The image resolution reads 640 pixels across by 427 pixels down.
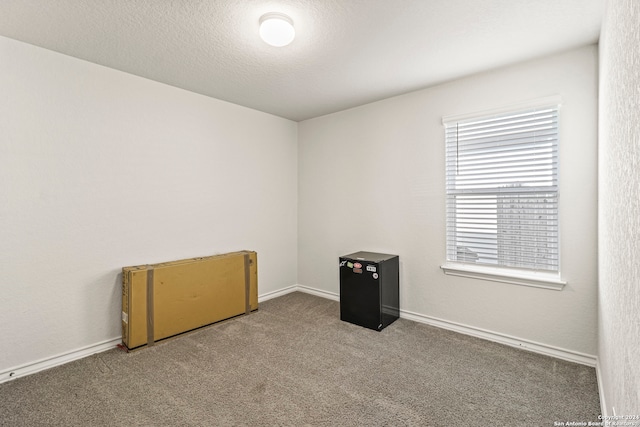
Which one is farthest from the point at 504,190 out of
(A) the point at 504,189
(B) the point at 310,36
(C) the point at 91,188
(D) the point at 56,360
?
(D) the point at 56,360

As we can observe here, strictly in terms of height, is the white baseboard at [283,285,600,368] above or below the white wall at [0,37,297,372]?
below

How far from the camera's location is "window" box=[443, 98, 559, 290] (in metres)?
2.60

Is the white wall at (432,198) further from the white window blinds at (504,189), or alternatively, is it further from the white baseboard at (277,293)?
the white baseboard at (277,293)

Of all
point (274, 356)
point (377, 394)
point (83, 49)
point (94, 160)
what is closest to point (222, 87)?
point (83, 49)

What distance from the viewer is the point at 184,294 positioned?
3.03 m

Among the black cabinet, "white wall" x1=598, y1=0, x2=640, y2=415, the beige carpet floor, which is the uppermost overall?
"white wall" x1=598, y1=0, x2=640, y2=415

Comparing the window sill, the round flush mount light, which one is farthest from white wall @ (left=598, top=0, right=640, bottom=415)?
the round flush mount light

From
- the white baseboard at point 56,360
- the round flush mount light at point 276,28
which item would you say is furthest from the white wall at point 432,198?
the white baseboard at point 56,360

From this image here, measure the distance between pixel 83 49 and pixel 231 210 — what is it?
1.98 metres

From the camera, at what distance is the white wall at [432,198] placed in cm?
244

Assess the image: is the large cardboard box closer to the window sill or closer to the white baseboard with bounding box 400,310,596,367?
the white baseboard with bounding box 400,310,596,367

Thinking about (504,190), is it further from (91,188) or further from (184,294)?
(91,188)

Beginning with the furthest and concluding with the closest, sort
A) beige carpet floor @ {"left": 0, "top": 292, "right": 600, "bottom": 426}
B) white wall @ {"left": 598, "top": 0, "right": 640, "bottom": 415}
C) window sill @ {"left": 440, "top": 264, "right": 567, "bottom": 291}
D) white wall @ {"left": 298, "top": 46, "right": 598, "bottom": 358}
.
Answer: window sill @ {"left": 440, "top": 264, "right": 567, "bottom": 291}
white wall @ {"left": 298, "top": 46, "right": 598, "bottom": 358}
beige carpet floor @ {"left": 0, "top": 292, "right": 600, "bottom": 426}
white wall @ {"left": 598, "top": 0, "right": 640, "bottom": 415}

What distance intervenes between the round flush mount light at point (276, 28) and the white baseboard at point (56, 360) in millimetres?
2868
